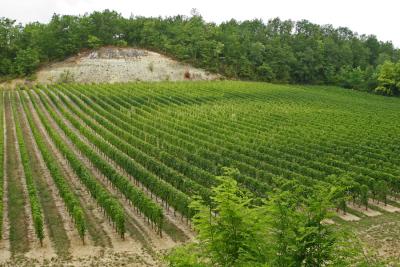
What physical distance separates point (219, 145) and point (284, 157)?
5919 millimetres

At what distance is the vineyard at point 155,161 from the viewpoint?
816 inches

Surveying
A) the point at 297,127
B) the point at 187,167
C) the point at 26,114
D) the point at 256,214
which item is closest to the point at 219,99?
the point at 297,127

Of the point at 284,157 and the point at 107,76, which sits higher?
the point at 107,76

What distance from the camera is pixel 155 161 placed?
3059 centimetres

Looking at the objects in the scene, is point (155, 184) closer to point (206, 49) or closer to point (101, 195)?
point (101, 195)

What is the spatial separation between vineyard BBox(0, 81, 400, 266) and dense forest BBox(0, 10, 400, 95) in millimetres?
23989

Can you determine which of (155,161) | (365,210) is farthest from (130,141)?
(365,210)

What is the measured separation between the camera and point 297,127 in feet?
147

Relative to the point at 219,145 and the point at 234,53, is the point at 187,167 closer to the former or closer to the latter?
the point at 219,145

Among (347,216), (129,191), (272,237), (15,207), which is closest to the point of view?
(272,237)

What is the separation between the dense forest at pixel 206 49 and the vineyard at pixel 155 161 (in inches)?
944

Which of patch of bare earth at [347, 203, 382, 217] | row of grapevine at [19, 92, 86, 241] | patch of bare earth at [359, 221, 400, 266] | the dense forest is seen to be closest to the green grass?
row of grapevine at [19, 92, 86, 241]

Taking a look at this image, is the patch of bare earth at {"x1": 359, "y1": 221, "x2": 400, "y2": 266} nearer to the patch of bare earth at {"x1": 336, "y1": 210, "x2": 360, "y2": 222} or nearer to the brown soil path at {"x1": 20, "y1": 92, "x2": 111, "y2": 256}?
the patch of bare earth at {"x1": 336, "y1": 210, "x2": 360, "y2": 222}

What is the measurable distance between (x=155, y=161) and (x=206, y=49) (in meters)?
66.8
